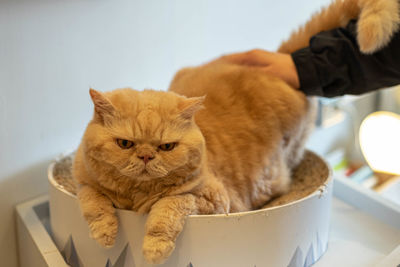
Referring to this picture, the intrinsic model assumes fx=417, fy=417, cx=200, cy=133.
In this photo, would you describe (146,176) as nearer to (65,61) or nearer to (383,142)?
(65,61)

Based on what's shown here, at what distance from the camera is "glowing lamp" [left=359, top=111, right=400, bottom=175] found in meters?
1.62

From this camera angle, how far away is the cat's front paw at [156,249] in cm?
78

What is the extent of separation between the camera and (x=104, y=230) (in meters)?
0.83

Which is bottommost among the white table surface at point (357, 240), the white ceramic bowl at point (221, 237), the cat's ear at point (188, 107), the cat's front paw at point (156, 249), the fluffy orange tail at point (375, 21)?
the white table surface at point (357, 240)

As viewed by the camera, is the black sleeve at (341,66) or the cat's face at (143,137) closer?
the cat's face at (143,137)

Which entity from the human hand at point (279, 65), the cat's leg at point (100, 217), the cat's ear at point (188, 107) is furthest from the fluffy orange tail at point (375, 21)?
the cat's leg at point (100, 217)

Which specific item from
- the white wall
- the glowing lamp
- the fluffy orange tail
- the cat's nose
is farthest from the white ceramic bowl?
the glowing lamp

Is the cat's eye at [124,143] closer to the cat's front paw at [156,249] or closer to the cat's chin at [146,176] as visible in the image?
the cat's chin at [146,176]

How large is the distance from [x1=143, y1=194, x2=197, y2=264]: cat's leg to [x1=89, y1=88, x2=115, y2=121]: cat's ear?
204mm

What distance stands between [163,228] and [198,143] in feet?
0.60

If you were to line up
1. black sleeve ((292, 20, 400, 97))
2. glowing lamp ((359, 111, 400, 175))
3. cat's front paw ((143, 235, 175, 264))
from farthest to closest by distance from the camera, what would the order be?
1. glowing lamp ((359, 111, 400, 175))
2. black sleeve ((292, 20, 400, 97))
3. cat's front paw ((143, 235, 175, 264))

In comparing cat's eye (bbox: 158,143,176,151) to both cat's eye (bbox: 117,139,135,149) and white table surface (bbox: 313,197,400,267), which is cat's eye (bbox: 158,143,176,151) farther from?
white table surface (bbox: 313,197,400,267)

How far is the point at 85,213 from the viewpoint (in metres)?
0.85

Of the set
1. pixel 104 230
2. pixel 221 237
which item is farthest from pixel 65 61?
pixel 221 237
